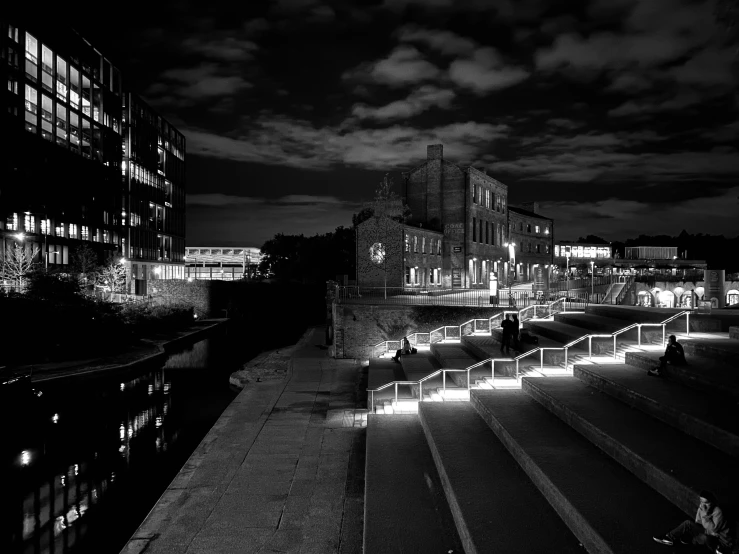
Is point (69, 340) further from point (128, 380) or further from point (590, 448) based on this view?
point (590, 448)

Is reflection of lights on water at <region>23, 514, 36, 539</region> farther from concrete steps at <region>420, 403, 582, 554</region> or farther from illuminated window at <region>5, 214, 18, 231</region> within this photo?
illuminated window at <region>5, 214, 18, 231</region>

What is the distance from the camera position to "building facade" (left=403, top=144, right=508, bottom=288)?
45438 millimetres

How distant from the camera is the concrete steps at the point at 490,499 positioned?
6.23 meters


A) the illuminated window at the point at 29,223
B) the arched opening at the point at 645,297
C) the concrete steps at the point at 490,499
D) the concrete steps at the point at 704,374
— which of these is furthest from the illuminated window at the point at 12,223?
the arched opening at the point at 645,297

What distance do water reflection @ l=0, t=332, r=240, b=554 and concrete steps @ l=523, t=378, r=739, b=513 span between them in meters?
9.75

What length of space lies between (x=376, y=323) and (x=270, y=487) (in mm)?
16853

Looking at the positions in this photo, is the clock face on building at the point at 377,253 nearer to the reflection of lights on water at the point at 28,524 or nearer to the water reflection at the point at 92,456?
the water reflection at the point at 92,456

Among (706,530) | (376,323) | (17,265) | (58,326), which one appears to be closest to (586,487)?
(706,530)

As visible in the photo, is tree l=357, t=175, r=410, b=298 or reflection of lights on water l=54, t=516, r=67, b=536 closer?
reflection of lights on water l=54, t=516, r=67, b=536

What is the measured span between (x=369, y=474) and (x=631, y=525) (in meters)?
4.65

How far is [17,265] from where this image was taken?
45.3 meters

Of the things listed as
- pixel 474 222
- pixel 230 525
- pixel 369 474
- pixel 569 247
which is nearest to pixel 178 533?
pixel 230 525

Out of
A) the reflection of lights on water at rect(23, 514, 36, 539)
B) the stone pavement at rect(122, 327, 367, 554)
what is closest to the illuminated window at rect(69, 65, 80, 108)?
the stone pavement at rect(122, 327, 367, 554)

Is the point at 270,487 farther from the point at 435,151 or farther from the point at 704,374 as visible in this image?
the point at 435,151
